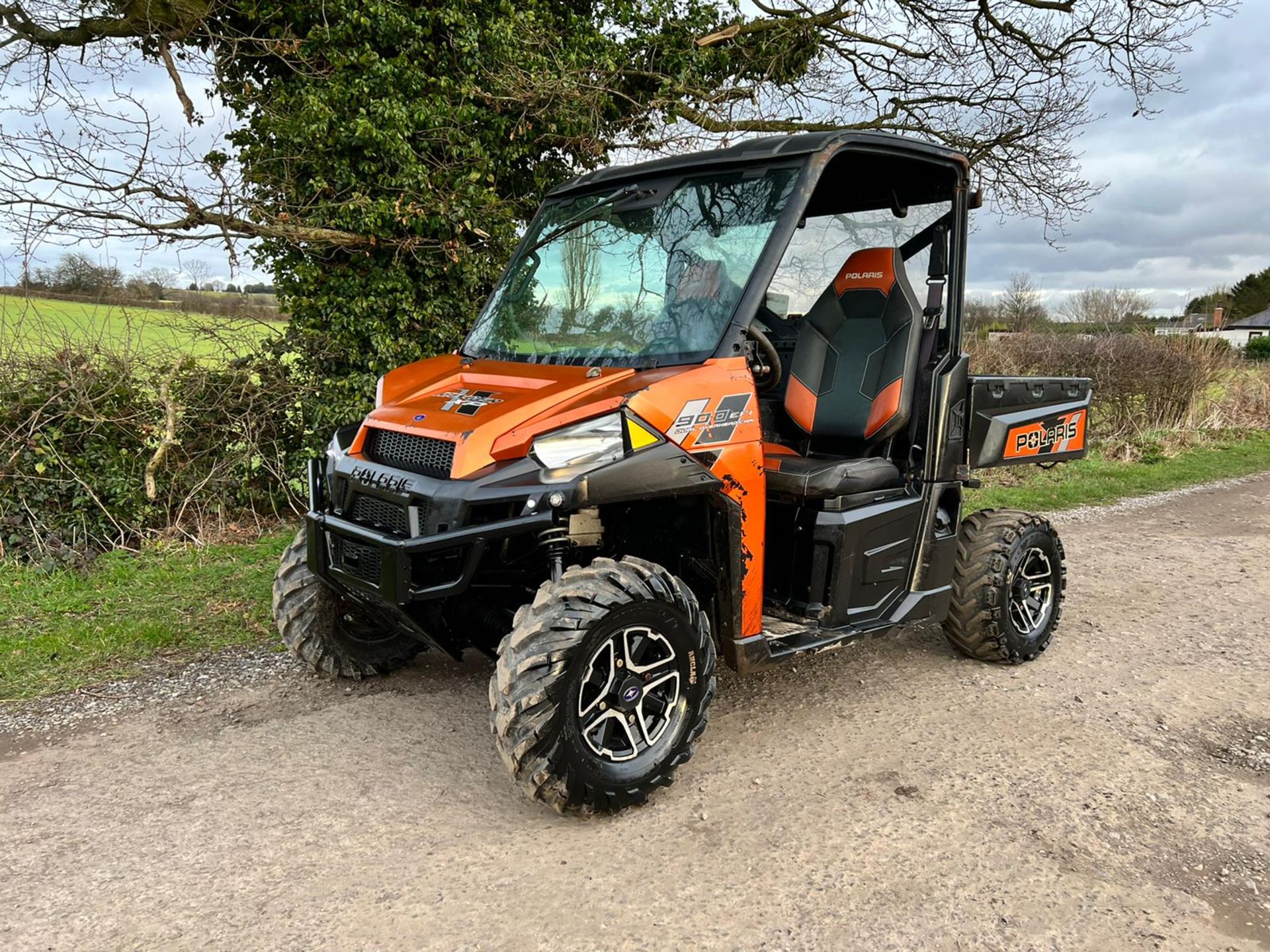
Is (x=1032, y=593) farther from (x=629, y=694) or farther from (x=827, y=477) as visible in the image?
(x=629, y=694)

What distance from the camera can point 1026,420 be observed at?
4.98 meters

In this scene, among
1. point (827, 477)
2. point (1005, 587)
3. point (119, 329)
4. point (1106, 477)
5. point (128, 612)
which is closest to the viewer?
point (827, 477)

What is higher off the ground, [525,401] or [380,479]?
[525,401]

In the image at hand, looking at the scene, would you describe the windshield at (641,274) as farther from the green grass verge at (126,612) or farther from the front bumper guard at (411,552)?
the green grass verge at (126,612)

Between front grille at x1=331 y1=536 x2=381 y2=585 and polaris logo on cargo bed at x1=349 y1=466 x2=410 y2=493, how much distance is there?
0.23m

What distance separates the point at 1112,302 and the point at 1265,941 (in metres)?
22.9

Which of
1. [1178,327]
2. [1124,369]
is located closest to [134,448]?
[1124,369]

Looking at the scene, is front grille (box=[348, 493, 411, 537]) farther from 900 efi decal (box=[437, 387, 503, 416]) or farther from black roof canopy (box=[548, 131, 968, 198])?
black roof canopy (box=[548, 131, 968, 198])

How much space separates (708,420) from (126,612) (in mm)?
4158

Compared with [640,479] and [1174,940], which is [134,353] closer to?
[640,479]

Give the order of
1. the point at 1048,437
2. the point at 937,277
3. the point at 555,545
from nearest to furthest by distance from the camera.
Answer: the point at 555,545 < the point at 937,277 < the point at 1048,437

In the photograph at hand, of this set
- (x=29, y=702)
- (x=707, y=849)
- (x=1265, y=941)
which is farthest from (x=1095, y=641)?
(x=29, y=702)

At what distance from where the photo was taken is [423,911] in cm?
275

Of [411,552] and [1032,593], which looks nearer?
[411,552]
